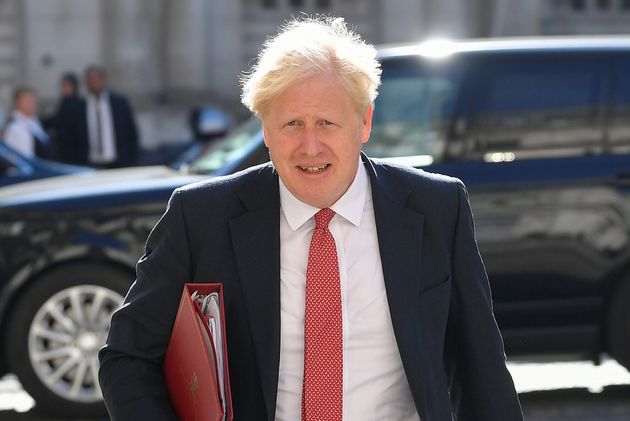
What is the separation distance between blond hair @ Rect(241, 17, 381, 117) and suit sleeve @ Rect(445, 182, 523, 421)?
35 cm

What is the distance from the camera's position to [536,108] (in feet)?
25.5

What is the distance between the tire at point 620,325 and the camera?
7559 millimetres

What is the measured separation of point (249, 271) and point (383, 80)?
453 centimetres

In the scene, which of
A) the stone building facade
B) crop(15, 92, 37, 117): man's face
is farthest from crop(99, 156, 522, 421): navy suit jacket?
the stone building facade

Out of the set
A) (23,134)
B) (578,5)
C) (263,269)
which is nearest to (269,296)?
(263,269)

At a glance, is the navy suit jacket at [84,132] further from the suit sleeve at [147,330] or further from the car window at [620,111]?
the suit sleeve at [147,330]

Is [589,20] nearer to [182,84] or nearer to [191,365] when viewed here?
[182,84]

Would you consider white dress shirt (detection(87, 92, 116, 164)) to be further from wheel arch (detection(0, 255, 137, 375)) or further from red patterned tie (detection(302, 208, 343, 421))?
red patterned tie (detection(302, 208, 343, 421))

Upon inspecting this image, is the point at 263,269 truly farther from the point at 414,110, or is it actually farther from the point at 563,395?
the point at 563,395

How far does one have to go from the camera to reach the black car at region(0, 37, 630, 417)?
7480mm

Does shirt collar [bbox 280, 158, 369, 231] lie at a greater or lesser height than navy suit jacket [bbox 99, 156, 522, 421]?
greater

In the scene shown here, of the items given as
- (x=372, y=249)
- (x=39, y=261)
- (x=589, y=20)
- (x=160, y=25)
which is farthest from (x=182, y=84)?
(x=372, y=249)

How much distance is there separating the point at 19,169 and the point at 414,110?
Answer: 5.06m

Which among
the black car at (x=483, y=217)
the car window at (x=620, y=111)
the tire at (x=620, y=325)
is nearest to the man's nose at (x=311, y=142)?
the black car at (x=483, y=217)
